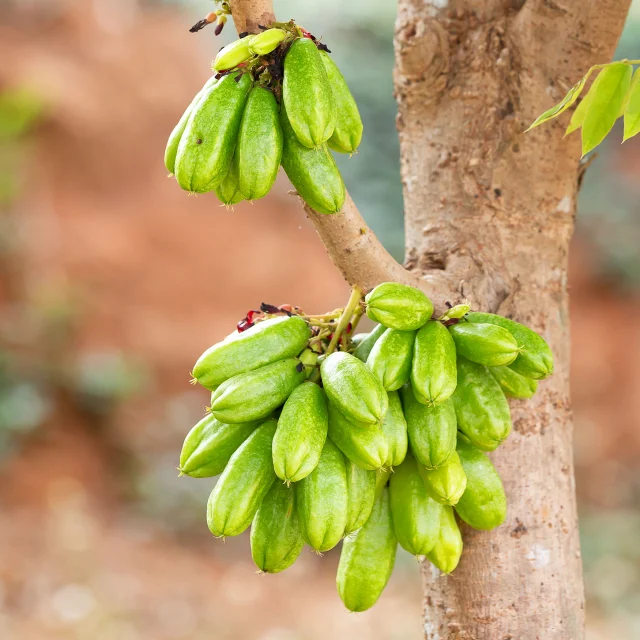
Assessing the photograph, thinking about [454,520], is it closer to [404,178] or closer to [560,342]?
[560,342]

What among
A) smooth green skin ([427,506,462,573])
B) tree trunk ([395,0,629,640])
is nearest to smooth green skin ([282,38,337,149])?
tree trunk ([395,0,629,640])

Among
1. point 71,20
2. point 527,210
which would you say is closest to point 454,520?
point 527,210

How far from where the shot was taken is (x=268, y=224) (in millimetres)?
8484

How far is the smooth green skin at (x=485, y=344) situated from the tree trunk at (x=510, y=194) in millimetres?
180

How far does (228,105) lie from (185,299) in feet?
22.0

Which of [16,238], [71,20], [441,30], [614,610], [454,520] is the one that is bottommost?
[614,610]

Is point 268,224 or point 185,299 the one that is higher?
point 268,224

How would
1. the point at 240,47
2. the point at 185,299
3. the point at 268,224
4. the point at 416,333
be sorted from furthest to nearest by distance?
the point at 268,224, the point at 185,299, the point at 416,333, the point at 240,47

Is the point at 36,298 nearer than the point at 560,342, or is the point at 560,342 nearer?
the point at 560,342

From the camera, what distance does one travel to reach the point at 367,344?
143 cm

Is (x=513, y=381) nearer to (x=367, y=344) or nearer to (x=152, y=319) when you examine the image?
(x=367, y=344)

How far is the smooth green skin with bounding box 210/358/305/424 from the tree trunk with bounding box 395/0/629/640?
16.0 inches

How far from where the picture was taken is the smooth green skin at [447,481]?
4.32ft

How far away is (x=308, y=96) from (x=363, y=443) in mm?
545
